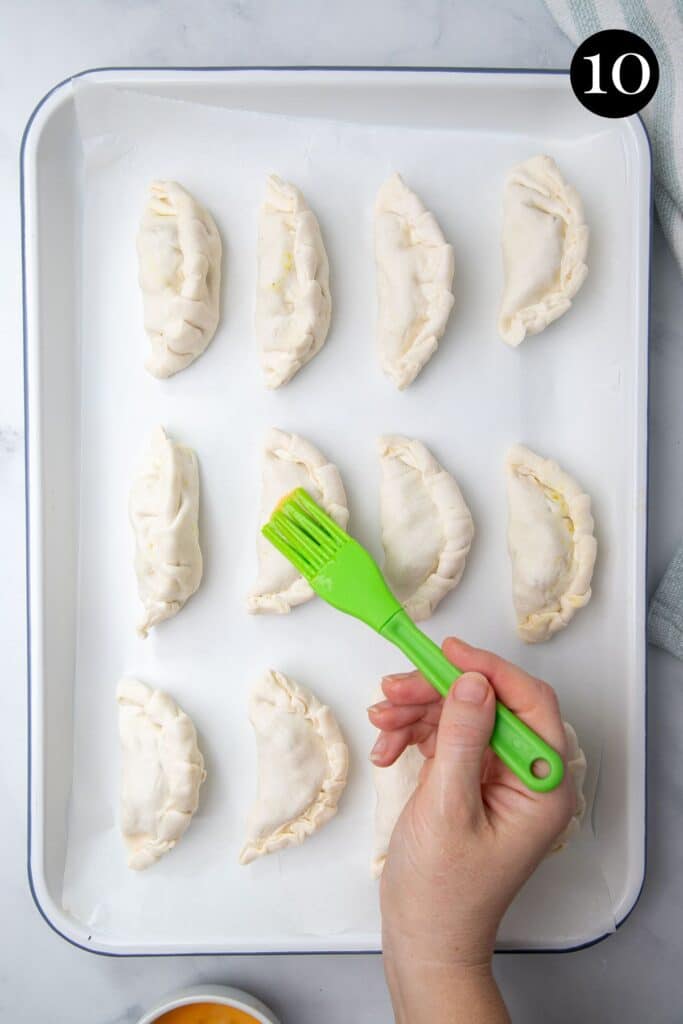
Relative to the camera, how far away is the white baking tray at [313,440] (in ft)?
4.23

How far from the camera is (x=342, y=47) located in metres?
1.36

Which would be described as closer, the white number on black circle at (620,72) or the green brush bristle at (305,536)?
the green brush bristle at (305,536)

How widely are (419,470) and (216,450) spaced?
30cm

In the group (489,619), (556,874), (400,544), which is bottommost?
(556,874)

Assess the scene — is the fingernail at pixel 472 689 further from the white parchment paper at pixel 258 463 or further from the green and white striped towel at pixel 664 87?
the green and white striped towel at pixel 664 87

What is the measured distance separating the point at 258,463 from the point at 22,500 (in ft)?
1.27

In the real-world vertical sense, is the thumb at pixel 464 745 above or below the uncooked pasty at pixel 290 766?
above

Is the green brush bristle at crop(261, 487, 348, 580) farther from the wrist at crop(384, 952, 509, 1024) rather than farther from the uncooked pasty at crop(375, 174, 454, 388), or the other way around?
the wrist at crop(384, 952, 509, 1024)

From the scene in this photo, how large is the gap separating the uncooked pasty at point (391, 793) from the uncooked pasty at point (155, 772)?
0.87 feet

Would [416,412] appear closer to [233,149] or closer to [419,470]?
[419,470]

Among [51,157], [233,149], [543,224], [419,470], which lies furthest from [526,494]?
[51,157]

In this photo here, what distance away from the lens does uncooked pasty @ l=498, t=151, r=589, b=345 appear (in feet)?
4.20

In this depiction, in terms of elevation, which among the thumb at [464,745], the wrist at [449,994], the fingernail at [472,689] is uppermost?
the fingernail at [472,689]

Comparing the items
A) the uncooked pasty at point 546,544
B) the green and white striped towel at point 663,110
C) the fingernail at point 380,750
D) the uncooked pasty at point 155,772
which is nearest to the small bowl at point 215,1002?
the uncooked pasty at point 155,772
